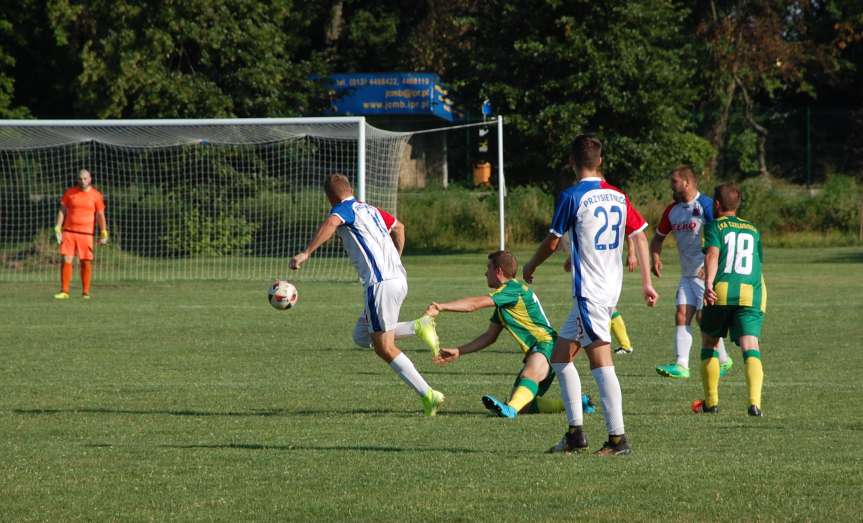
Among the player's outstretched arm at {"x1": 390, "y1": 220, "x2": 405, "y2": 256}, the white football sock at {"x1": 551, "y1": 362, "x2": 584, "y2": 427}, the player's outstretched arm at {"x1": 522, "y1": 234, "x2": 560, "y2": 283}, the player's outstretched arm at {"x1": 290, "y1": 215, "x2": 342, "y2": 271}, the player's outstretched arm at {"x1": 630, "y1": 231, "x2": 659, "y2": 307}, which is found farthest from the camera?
the player's outstretched arm at {"x1": 390, "y1": 220, "x2": 405, "y2": 256}

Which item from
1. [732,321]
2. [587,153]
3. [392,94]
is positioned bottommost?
[732,321]

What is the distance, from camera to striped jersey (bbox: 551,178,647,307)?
24.7 feet

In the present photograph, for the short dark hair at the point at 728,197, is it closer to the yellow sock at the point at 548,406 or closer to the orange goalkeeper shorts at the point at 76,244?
the yellow sock at the point at 548,406

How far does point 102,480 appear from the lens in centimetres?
700

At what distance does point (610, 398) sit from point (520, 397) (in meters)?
1.99

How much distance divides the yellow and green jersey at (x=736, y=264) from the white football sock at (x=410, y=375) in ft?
7.52

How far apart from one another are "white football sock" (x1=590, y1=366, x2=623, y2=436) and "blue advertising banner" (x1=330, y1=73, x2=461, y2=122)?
34.9 meters

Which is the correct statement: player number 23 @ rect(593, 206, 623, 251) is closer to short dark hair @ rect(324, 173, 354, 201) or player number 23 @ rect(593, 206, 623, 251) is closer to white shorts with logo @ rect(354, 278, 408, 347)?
white shorts with logo @ rect(354, 278, 408, 347)

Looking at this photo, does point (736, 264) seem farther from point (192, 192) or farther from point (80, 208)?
point (192, 192)

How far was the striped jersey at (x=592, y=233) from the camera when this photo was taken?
7523mm

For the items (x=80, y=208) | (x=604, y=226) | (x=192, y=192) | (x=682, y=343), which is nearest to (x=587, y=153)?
(x=604, y=226)

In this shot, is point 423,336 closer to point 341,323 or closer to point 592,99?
point 341,323

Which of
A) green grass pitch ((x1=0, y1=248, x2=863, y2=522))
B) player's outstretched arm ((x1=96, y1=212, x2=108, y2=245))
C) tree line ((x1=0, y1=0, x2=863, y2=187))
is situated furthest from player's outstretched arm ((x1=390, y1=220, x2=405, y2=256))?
tree line ((x1=0, y1=0, x2=863, y2=187))

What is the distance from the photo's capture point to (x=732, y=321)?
9.58 meters
